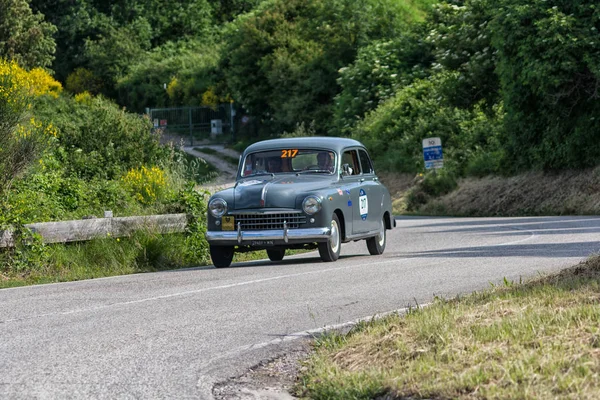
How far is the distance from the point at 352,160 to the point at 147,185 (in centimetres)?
373

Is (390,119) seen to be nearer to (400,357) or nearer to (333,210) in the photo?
(333,210)

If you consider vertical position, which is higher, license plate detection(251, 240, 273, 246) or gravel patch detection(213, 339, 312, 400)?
license plate detection(251, 240, 273, 246)

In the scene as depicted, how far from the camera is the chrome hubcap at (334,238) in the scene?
655 inches

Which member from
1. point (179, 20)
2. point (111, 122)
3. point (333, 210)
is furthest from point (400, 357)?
point (179, 20)

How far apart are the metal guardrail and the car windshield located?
134cm

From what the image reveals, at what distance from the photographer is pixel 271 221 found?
1636cm

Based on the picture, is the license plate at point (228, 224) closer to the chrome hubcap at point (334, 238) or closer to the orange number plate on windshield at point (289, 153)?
the chrome hubcap at point (334, 238)

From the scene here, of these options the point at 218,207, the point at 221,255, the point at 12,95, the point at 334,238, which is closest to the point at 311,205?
the point at 334,238

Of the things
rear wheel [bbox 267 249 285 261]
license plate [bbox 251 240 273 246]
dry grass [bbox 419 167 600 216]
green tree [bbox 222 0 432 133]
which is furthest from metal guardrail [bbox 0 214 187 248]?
green tree [bbox 222 0 432 133]

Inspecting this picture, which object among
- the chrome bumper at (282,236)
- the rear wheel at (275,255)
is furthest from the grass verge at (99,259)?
the chrome bumper at (282,236)

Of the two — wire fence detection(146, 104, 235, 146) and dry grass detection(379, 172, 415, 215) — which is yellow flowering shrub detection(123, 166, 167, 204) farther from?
wire fence detection(146, 104, 235, 146)

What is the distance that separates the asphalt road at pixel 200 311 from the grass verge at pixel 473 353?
86 centimetres

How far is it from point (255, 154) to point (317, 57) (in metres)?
44.0

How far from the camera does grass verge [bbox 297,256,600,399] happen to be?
21.0 ft
